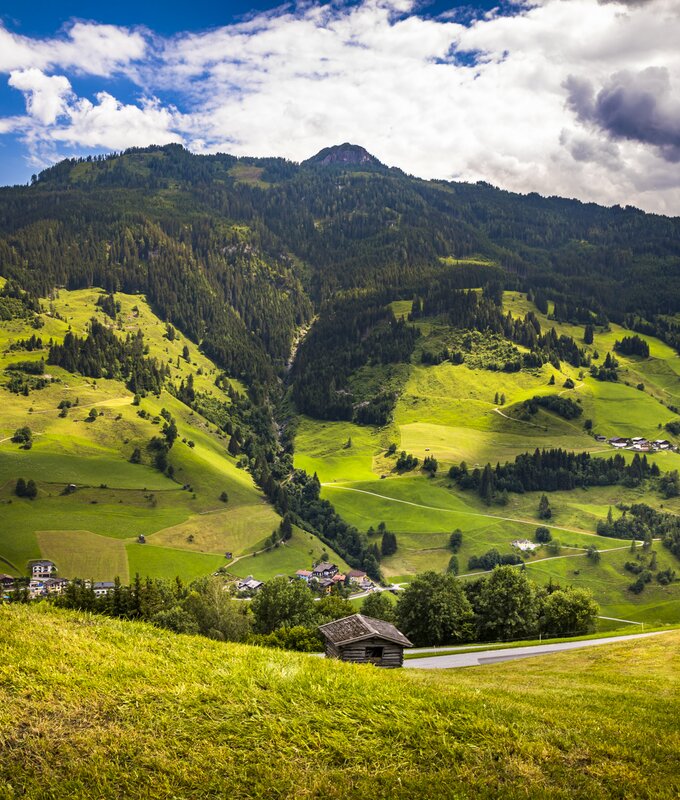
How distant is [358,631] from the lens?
4634 centimetres

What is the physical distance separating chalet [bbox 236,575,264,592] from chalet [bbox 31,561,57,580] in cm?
4795

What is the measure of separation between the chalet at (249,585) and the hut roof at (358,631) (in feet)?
398

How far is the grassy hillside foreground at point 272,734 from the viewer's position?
10812 millimetres

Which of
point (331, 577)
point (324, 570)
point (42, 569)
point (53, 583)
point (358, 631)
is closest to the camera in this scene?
point (358, 631)

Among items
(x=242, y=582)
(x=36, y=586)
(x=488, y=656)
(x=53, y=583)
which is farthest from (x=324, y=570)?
(x=488, y=656)

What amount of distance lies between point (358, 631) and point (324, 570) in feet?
500

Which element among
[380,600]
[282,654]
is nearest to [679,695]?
[282,654]

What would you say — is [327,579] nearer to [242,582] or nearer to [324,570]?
[324,570]

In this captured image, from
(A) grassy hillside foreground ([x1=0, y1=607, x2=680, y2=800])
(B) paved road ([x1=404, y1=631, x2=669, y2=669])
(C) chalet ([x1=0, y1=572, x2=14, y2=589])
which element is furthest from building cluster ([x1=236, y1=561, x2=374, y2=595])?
(A) grassy hillside foreground ([x1=0, y1=607, x2=680, y2=800])

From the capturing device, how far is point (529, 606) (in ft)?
271

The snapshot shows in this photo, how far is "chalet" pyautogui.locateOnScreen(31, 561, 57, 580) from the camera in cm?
14550

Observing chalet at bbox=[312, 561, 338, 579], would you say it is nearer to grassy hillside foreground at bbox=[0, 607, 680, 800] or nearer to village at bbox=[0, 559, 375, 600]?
village at bbox=[0, 559, 375, 600]

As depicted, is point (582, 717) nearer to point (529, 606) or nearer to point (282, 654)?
point (282, 654)

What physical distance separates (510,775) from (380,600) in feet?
302
